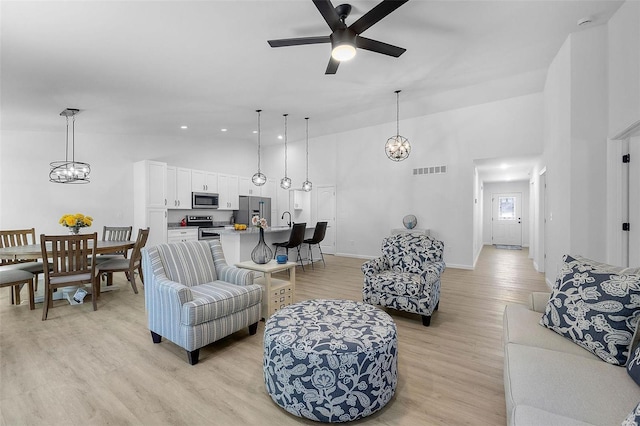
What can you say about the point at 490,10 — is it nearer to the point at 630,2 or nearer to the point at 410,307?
the point at 630,2

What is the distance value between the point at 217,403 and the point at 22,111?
5.54 metres

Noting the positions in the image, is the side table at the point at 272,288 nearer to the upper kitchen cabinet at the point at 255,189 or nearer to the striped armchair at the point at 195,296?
the striped armchair at the point at 195,296

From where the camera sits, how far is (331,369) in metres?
1.60

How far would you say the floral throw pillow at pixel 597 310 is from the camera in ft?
4.88

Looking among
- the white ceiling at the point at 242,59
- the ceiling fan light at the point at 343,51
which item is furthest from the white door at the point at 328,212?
the ceiling fan light at the point at 343,51

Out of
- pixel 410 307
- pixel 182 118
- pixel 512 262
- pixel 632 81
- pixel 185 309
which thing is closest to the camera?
pixel 185 309

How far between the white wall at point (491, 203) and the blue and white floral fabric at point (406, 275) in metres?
9.05

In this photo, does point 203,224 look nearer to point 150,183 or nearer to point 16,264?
point 150,183

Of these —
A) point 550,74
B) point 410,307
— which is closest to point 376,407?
point 410,307

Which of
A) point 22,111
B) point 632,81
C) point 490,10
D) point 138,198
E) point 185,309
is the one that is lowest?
point 185,309

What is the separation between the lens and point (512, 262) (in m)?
6.98

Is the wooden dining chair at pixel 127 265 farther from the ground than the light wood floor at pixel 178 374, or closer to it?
farther from the ground

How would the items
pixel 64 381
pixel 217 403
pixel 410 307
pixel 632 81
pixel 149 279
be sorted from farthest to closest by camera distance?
1. pixel 410 307
2. pixel 632 81
3. pixel 149 279
4. pixel 64 381
5. pixel 217 403

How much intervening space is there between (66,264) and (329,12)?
3924 mm
